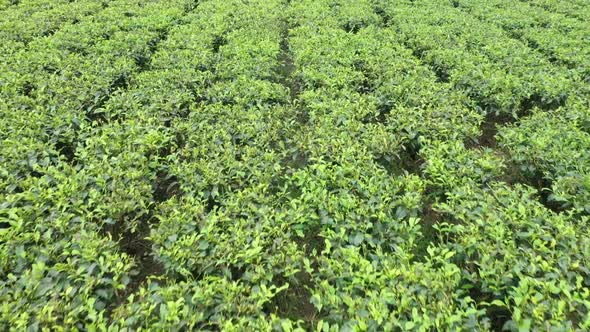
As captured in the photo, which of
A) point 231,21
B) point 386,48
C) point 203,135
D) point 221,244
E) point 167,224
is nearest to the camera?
point 221,244

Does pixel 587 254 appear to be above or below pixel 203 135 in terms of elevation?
above

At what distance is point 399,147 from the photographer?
5.15 m

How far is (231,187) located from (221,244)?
45.0 inches

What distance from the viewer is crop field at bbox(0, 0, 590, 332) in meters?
2.96

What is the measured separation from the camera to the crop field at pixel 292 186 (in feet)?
9.71

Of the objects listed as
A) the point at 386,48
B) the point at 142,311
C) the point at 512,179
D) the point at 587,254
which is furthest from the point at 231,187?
the point at 386,48

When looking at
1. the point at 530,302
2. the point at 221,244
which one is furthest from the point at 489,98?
the point at 221,244

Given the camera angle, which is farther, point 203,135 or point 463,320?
point 203,135


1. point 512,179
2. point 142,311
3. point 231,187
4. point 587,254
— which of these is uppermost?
point 587,254

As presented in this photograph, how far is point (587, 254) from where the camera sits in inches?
126

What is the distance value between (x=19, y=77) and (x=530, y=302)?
28.6ft

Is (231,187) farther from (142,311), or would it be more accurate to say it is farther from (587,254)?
(587,254)

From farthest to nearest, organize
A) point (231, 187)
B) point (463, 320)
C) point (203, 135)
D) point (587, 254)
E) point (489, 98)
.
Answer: point (489, 98)
point (203, 135)
point (231, 187)
point (587, 254)
point (463, 320)

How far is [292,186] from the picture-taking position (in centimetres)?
498
